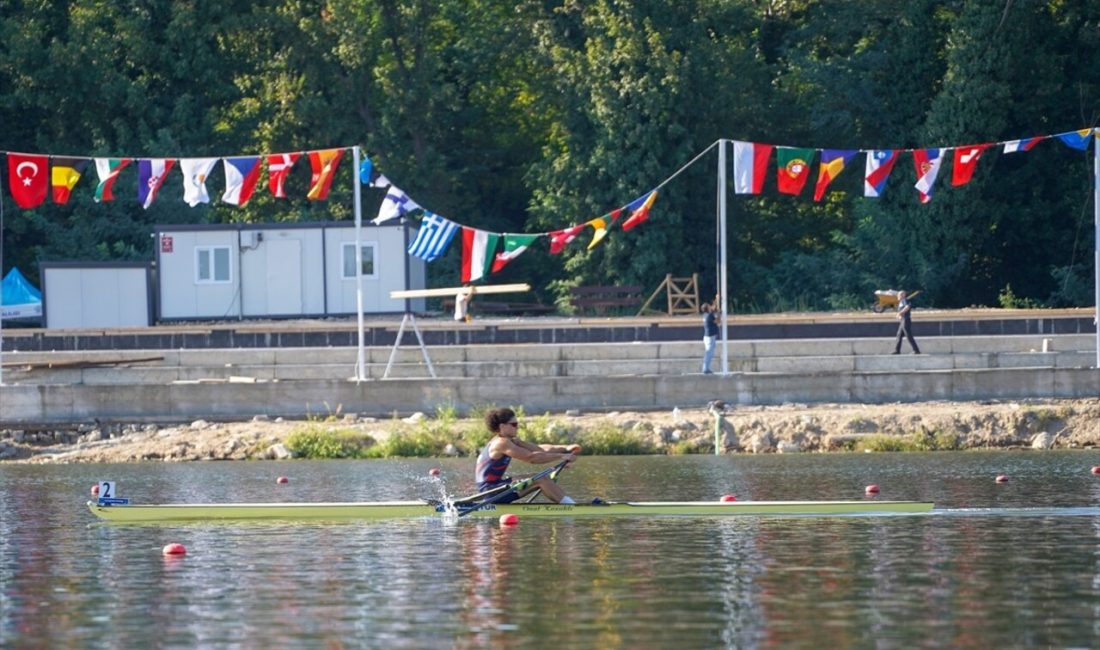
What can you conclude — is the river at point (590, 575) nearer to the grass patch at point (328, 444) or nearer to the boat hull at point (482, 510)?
the boat hull at point (482, 510)

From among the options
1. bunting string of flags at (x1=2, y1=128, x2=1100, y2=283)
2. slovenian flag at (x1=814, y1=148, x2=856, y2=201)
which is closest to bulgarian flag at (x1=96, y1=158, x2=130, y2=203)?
bunting string of flags at (x1=2, y1=128, x2=1100, y2=283)

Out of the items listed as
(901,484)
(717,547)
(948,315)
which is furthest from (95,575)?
(948,315)

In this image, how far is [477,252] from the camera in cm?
3616

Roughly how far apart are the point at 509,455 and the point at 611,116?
33.3 m

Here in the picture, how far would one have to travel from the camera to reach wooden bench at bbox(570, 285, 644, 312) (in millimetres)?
53875

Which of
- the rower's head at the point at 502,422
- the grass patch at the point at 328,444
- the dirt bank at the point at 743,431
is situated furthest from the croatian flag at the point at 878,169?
the rower's head at the point at 502,422

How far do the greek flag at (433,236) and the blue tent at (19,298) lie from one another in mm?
20103

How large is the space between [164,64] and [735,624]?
48219 millimetres

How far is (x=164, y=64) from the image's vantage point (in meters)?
60.1

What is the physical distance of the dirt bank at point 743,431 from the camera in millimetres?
32969

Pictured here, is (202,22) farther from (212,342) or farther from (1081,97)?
(1081,97)

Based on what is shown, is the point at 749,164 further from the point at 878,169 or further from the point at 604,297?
the point at 604,297

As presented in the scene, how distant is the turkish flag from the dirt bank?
467 cm

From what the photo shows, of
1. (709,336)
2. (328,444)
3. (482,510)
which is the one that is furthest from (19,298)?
(482,510)
